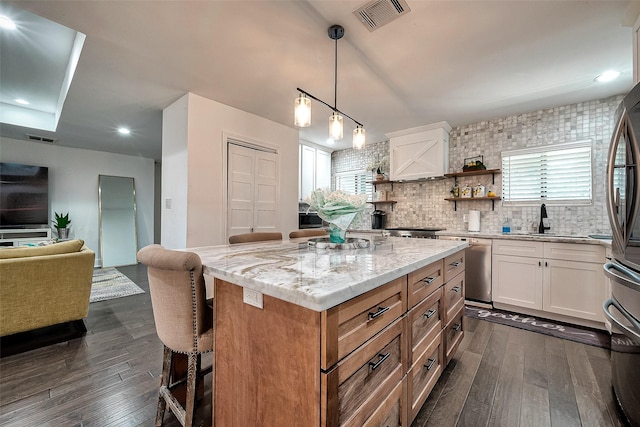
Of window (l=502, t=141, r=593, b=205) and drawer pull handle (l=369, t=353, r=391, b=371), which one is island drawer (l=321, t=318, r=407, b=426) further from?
window (l=502, t=141, r=593, b=205)

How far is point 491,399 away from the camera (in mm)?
1604

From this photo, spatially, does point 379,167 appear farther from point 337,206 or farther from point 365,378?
point 365,378

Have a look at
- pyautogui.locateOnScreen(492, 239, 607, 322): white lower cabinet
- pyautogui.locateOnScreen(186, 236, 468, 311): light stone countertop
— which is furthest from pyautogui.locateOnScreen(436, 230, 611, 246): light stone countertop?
pyautogui.locateOnScreen(186, 236, 468, 311): light stone countertop

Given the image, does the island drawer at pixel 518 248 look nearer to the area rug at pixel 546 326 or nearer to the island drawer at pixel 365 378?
the area rug at pixel 546 326

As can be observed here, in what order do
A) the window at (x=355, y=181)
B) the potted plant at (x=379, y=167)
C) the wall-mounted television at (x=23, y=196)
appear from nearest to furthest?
the wall-mounted television at (x=23, y=196)
the potted plant at (x=379, y=167)
the window at (x=355, y=181)

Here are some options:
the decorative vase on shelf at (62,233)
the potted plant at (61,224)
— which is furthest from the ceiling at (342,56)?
the decorative vase on shelf at (62,233)

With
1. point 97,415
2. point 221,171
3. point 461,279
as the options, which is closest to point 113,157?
point 221,171

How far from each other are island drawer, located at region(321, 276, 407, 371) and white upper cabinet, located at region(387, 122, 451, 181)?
10.5 ft

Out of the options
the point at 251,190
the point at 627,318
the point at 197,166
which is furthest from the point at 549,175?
the point at 197,166

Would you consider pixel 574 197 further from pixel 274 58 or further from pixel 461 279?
pixel 274 58

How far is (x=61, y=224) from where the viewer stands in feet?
16.3

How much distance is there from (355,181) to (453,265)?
3.60 m

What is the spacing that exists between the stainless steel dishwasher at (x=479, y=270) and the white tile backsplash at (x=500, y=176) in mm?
592

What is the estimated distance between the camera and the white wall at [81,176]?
16.0 feet
